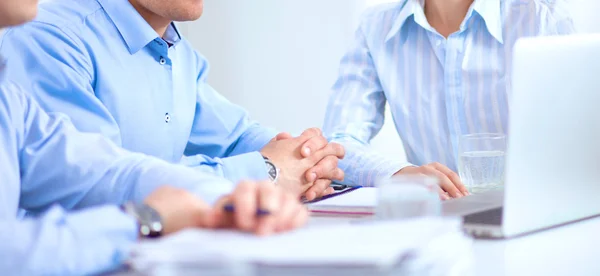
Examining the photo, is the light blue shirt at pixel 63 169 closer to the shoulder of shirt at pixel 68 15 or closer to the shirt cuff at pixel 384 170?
the shoulder of shirt at pixel 68 15

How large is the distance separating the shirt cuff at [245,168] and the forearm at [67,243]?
2.93 feet

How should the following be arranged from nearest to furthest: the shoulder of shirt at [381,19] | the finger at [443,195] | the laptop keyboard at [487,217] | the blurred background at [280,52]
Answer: the laptop keyboard at [487,217] < the finger at [443,195] < the shoulder of shirt at [381,19] < the blurred background at [280,52]

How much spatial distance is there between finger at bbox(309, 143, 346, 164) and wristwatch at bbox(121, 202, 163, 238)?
3.24ft

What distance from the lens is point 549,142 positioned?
1.26m

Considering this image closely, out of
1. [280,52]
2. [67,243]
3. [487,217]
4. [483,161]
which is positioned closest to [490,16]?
[483,161]

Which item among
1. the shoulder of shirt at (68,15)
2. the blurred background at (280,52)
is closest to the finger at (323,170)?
the shoulder of shirt at (68,15)

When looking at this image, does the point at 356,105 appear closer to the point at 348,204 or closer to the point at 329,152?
the point at 329,152

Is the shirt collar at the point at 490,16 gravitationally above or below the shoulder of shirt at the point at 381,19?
above

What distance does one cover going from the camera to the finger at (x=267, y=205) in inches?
35.5

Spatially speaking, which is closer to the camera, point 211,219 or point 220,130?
point 211,219

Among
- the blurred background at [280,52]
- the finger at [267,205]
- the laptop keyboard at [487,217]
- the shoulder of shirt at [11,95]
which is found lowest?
the blurred background at [280,52]

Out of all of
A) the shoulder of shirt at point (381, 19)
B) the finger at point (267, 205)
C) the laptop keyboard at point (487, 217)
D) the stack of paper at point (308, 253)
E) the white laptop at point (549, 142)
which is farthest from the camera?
the shoulder of shirt at point (381, 19)

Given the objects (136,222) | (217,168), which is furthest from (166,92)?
(136,222)

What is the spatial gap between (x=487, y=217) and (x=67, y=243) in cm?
68
